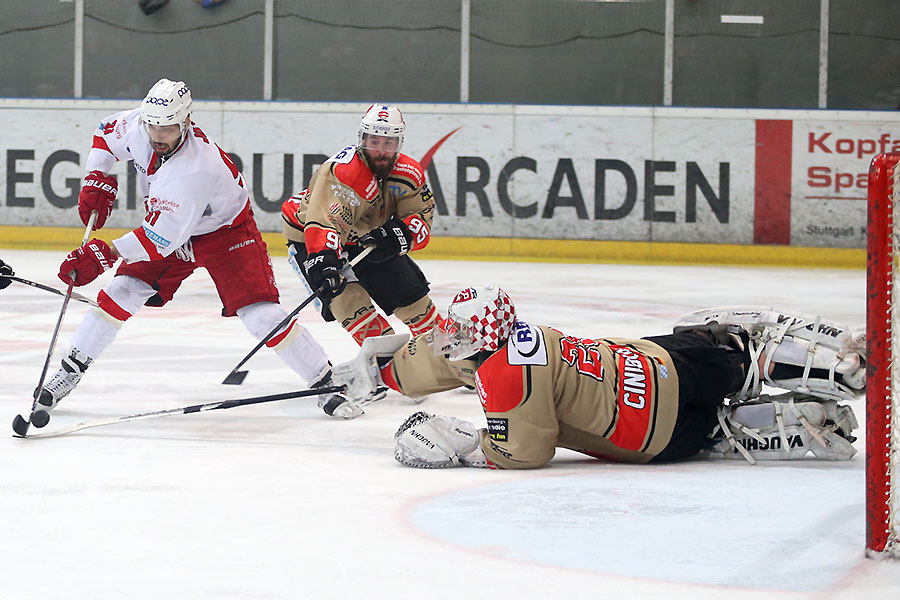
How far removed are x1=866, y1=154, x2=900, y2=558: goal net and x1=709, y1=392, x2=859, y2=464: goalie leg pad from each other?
892mm

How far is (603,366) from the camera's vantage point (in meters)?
3.28

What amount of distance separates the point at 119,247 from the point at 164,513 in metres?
1.48

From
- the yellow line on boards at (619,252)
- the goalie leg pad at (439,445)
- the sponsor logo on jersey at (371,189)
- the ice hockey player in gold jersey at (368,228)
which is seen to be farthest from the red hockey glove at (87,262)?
the yellow line on boards at (619,252)

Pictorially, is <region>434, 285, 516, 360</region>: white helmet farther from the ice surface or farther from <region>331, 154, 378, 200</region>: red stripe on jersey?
<region>331, 154, 378, 200</region>: red stripe on jersey

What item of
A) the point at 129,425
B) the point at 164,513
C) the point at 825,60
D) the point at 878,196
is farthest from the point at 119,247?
the point at 825,60

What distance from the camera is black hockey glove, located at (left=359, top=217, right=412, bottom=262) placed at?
4.60 m

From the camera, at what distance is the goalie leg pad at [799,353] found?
330 centimetres

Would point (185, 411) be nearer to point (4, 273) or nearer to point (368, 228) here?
point (4, 273)

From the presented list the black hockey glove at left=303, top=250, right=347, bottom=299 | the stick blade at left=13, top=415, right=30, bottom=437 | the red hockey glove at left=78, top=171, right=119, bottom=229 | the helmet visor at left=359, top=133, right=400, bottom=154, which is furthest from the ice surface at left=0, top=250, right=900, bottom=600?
the helmet visor at left=359, top=133, right=400, bottom=154

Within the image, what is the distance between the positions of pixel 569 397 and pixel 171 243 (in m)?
1.61

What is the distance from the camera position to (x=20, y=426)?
379 centimetres

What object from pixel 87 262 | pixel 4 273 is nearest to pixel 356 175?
pixel 87 262

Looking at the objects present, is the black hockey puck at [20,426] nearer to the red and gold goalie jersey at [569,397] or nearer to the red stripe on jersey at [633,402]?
the red and gold goalie jersey at [569,397]

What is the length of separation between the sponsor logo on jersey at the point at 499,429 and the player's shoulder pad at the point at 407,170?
1723 millimetres
